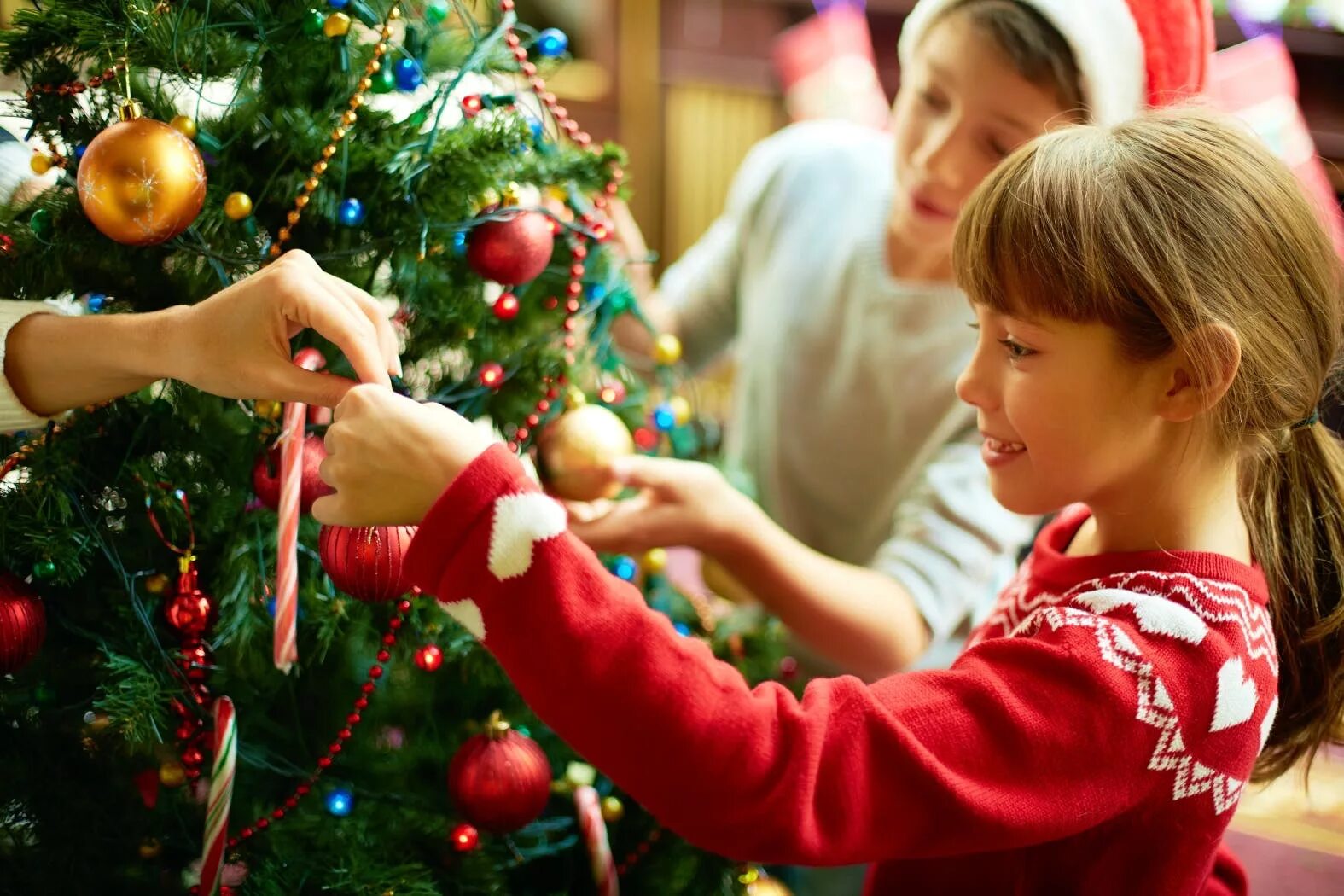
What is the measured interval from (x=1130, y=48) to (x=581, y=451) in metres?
0.59

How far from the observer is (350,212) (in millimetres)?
708

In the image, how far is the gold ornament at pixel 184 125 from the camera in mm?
684

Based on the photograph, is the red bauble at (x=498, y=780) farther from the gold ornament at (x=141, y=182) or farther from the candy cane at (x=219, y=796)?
the gold ornament at (x=141, y=182)

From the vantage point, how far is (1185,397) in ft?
2.35

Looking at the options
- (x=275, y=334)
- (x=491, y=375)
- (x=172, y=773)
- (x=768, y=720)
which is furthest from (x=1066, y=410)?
(x=172, y=773)

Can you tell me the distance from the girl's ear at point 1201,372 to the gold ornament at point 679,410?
0.39 meters

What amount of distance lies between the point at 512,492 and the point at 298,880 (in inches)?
12.6

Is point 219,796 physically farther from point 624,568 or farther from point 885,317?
point 885,317

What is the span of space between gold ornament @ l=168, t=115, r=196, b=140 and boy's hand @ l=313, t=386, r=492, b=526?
21cm

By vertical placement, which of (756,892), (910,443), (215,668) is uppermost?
(215,668)

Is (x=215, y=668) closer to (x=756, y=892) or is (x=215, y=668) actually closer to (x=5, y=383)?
(x=5, y=383)

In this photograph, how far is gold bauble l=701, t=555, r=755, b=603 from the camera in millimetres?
1198

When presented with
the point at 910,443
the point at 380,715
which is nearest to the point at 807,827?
the point at 380,715

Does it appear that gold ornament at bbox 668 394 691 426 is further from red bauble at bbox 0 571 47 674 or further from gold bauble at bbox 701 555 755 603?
red bauble at bbox 0 571 47 674
